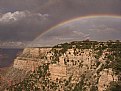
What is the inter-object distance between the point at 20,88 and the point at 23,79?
5.03 m

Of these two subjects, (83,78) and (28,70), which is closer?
(83,78)

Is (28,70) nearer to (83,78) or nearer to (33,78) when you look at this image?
(33,78)

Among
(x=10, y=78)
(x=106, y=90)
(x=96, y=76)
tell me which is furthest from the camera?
(x=10, y=78)

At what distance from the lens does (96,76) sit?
89.5m

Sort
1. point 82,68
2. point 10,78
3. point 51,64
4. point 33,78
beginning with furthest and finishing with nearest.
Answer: point 10,78, point 33,78, point 51,64, point 82,68

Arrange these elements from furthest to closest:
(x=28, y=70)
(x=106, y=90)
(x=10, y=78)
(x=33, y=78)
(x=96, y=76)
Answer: (x=10, y=78) → (x=28, y=70) → (x=33, y=78) → (x=96, y=76) → (x=106, y=90)

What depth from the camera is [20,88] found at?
125500 millimetres

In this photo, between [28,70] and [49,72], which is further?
[28,70]

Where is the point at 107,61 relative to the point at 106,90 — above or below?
above

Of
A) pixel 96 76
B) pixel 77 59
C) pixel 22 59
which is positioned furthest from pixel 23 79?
pixel 96 76

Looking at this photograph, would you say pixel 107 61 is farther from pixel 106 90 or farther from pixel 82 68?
pixel 106 90

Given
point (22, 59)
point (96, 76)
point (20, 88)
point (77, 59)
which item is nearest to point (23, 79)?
point (20, 88)

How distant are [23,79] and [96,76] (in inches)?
1898

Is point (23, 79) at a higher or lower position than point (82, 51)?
lower
